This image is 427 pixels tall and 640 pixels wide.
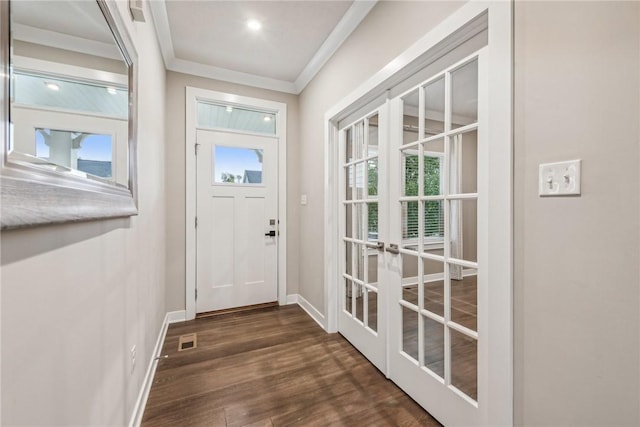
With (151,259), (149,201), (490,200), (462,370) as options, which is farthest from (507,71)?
(151,259)

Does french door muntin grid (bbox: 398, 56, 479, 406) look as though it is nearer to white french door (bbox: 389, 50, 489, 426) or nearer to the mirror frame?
white french door (bbox: 389, 50, 489, 426)

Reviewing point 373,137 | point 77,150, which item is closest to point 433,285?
point 373,137

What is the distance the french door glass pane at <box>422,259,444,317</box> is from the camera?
1462 millimetres

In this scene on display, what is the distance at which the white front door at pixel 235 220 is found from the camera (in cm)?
290

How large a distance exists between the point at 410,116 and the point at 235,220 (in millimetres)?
2185

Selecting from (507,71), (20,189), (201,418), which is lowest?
(201,418)

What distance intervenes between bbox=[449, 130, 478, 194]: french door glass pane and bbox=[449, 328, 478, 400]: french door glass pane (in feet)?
2.48

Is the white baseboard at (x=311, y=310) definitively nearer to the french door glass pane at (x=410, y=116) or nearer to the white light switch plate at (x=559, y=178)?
the french door glass pane at (x=410, y=116)

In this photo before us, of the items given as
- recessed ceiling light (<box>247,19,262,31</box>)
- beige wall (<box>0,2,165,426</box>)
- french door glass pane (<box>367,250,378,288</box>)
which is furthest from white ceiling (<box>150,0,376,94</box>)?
french door glass pane (<box>367,250,378,288</box>)

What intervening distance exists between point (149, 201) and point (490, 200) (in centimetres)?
209

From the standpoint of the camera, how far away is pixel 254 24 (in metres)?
2.17

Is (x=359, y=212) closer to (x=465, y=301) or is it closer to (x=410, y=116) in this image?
(x=410, y=116)

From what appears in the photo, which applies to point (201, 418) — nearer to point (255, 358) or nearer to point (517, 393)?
point (255, 358)

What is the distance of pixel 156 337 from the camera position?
213 centimetres
